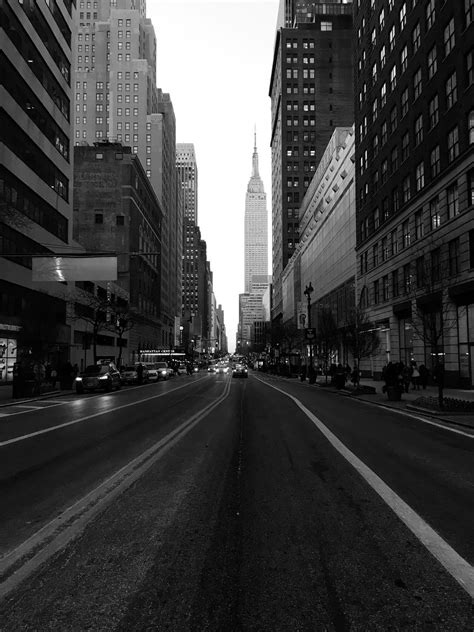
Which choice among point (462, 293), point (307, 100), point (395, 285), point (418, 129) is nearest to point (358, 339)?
point (462, 293)

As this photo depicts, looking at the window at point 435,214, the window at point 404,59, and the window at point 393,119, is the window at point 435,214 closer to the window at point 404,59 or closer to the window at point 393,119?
the window at point 393,119

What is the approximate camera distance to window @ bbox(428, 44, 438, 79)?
33750 mm

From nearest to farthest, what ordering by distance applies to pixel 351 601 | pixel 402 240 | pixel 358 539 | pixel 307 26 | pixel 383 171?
pixel 351 601
pixel 358 539
pixel 402 240
pixel 383 171
pixel 307 26

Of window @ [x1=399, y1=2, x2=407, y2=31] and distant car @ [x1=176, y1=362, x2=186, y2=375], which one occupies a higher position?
window @ [x1=399, y1=2, x2=407, y2=31]

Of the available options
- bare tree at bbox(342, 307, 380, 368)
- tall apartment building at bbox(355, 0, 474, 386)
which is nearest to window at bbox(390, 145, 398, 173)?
tall apartment building at bbox(355, 0, 474, 386)

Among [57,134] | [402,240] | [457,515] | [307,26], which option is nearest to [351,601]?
[457,515]

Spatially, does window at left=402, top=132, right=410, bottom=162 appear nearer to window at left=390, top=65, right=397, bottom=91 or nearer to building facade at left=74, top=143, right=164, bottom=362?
window at left=390, top=65, right=397, bottom=91

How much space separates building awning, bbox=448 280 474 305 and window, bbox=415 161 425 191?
10155 mm

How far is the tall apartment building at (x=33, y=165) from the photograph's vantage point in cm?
3612

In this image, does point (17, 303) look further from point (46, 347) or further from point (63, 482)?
point (63, 482)

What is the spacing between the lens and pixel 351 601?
11.1ft

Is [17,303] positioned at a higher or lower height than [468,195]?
lower

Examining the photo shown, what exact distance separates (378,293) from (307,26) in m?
117

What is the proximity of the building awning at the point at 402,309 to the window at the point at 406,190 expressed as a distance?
8.18m
